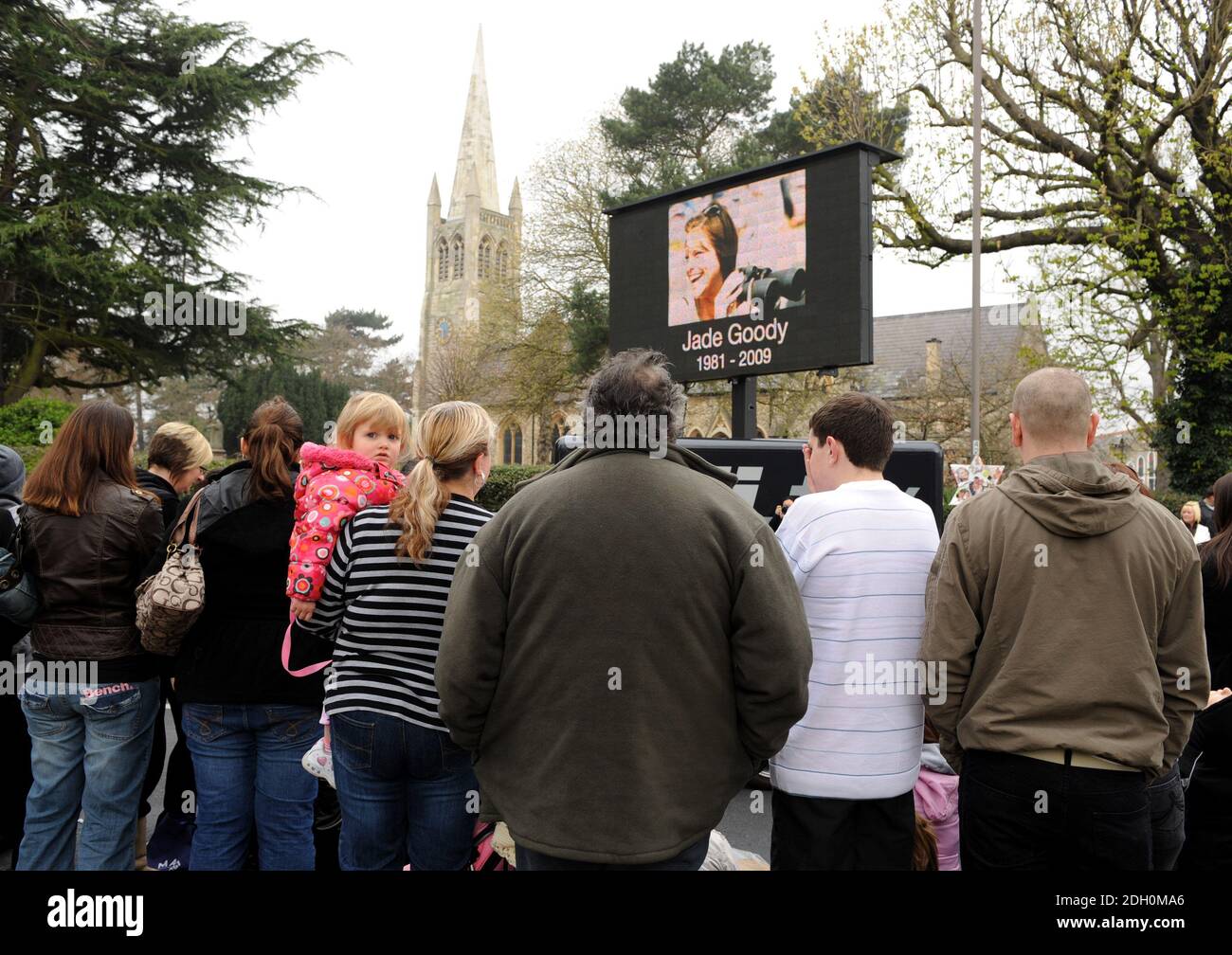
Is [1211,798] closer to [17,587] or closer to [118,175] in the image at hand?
[17,587]

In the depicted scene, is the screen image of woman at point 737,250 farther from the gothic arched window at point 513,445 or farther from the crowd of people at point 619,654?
the gothic arched window at point 513,445

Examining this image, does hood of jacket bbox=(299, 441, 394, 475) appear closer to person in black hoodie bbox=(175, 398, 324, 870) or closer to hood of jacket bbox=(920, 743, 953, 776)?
person in black hoodie bbox=(175, 398, 324, 870)

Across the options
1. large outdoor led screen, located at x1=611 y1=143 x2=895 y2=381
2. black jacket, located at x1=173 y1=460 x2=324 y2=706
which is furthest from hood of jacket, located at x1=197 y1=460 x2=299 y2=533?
large outdoor led screen, located at x1=611 y1=143 x2=895 y2=381

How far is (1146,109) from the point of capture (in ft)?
48.9

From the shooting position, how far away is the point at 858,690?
2770 mm

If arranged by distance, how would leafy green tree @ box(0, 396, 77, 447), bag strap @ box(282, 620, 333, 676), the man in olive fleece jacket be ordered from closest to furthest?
the man in olive fleece jacket < bag strap @ box(282, 620, 333, 676) < leafy green tree @ box(0, 396, 77, 447)

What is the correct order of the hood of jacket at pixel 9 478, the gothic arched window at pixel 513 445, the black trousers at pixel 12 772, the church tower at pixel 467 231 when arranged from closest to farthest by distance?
the hood of jacket at pixel 9 478, the black trousers at pixel 12 772, the gothic arched window at pixel 513 445, the church tower at pixel 467 231

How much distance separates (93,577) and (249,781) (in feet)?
3.41

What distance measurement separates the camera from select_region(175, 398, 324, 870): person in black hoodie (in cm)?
324

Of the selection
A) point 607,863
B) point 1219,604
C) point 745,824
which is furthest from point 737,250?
point 607,863

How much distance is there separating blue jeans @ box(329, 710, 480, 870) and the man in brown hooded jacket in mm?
1507

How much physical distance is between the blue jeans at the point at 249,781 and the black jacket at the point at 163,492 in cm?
93

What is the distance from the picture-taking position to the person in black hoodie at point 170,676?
3.85 meters

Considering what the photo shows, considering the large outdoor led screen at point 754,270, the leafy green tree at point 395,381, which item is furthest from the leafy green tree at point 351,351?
the large outdoor led screen at point 754,270
